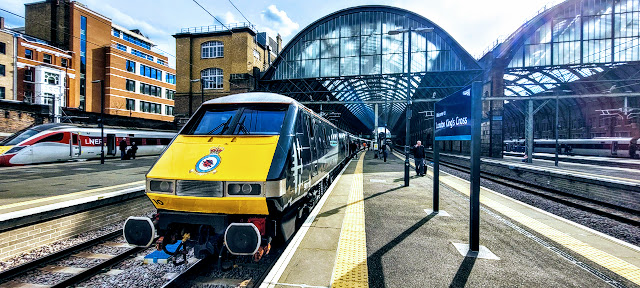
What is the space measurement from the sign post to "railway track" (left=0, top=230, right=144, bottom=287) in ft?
20.4

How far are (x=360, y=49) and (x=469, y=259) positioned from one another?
90.4ft

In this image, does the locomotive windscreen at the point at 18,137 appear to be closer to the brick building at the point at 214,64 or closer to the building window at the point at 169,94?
the brick building at the point at 214,64

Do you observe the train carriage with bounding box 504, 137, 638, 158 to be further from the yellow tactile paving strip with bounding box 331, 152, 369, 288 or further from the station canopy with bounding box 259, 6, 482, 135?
the yellow tactile paving strip with bounding box 331, 152, 369, 288

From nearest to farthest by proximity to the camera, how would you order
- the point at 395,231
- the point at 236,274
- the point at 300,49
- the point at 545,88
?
the point at 236,274
the point at 395,231
the point at 300,49
the point at 545,88

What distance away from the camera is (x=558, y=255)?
4.70 meters

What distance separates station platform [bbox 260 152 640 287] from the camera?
382 centimetres

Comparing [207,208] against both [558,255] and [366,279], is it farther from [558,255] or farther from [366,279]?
[558,255]

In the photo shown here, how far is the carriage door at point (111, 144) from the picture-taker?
923 inches

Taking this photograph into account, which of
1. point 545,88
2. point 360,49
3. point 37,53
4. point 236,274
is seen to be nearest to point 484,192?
point 236,274

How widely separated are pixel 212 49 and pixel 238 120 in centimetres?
3457

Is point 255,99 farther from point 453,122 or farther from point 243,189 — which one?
point 453,122

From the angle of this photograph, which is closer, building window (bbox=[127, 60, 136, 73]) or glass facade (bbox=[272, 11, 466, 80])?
glass facade (bbox=[272, 11, 466, 80])

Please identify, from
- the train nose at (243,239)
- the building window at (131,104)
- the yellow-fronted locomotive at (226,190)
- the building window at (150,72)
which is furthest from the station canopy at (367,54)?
the building window at (150,72)

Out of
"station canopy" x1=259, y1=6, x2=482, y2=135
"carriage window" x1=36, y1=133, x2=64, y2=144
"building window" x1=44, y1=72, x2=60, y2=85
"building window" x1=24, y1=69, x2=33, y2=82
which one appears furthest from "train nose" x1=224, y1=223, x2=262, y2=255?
"building window" x1=24, y1=69, x2=33, y2=82
